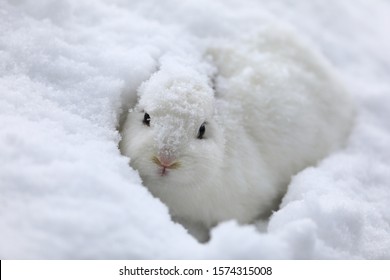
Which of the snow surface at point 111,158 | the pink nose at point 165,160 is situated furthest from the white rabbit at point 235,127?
the snow surface at point 111,158

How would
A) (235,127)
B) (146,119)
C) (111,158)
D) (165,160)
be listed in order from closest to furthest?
(111,158), (165,160), (146,119), (235,127)

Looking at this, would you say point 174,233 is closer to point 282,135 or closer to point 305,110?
point 282,135

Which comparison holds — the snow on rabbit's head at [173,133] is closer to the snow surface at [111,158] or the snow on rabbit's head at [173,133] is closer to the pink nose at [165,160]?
the pink nose at [165,160]

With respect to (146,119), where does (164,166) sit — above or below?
below

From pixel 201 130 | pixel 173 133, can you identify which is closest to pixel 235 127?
pixel 201 130

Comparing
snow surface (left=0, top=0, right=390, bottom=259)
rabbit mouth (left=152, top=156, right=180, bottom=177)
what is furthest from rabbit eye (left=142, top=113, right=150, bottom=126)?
rabbit mouth (left=152, top=156, right=180, bottom=177)

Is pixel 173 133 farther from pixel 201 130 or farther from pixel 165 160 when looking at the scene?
pixel 201 130

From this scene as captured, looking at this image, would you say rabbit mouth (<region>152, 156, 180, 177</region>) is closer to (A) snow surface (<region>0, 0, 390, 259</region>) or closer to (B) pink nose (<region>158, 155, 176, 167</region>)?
(B) pink nose (<region>158, 155, 176, 167</region>)
